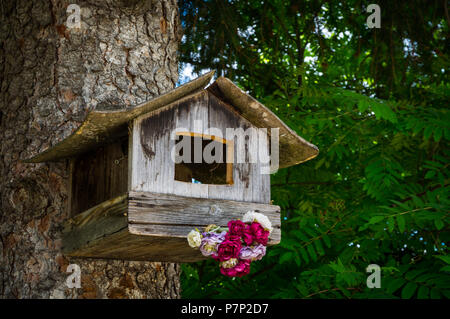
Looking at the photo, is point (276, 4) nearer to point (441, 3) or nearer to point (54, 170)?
point (441, 3)

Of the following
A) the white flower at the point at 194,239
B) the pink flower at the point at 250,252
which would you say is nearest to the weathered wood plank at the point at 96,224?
the white flower at the point at 194,239

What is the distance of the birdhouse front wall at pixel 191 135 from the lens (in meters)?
2.47

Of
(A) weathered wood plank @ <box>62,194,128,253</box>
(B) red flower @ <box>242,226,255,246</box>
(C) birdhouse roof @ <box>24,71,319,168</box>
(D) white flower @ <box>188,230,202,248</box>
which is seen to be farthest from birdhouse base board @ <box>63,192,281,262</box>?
(C) birdhouse roof @ <box>24,71,319,168</box>

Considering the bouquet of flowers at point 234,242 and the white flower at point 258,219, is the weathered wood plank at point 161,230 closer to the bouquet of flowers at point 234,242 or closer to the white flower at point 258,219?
the bouquet of flowers at point 234,242

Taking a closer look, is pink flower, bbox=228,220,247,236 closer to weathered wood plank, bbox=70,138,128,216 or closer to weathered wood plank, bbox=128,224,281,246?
weathered wood plank, bbox=128,224,281,246

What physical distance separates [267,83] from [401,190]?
2377 millimetres

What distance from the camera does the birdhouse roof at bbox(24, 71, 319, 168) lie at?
96.5 inches

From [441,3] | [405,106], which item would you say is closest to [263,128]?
[405,106]

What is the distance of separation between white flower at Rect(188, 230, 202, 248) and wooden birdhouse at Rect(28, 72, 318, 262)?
107 millimetres

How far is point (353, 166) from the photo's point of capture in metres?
5.12

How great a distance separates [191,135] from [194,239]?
0.58m

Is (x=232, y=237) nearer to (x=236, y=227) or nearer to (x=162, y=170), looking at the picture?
(x=236, y=227)

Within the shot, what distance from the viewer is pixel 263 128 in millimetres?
2947

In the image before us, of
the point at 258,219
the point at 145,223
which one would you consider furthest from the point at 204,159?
the point at 145,223
